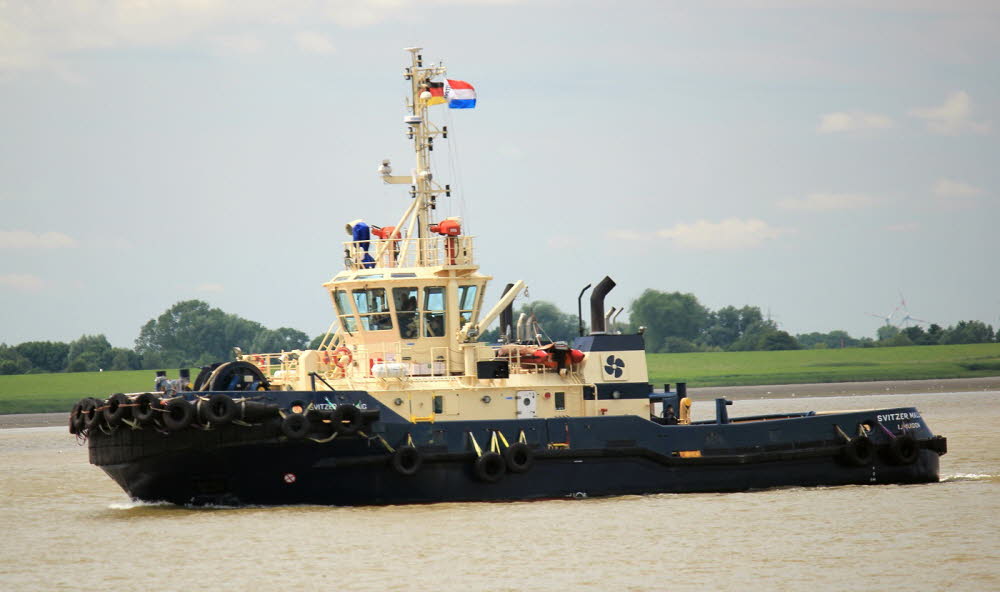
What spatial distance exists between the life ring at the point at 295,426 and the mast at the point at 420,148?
4212mm

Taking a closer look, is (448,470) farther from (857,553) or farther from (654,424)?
(857,553)

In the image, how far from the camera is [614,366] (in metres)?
22.4

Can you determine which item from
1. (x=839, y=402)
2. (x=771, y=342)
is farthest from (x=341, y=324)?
(x=771, y=342)

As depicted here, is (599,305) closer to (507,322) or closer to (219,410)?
(507,322)

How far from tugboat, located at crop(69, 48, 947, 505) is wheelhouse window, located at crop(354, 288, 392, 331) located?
0.03 m

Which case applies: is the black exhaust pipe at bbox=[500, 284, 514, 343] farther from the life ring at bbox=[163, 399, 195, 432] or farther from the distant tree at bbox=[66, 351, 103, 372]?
the distant tree at bbox=[66, 351, 103, 372]

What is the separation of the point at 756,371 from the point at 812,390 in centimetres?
1183

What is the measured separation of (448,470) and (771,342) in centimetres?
7463

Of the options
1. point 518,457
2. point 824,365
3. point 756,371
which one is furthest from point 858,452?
point 824,365

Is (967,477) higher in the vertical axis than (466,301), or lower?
lower

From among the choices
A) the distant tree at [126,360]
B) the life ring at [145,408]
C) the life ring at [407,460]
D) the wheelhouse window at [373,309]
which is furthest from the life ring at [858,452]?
the distant tree at [126,360]

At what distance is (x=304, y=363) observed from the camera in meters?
21.6

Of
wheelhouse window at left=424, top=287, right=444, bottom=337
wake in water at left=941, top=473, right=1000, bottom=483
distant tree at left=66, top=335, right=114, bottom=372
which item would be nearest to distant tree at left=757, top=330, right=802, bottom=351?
distant tree at left=66, top=335, right=114, bottom=372

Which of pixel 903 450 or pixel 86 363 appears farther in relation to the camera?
pixel 86 363
